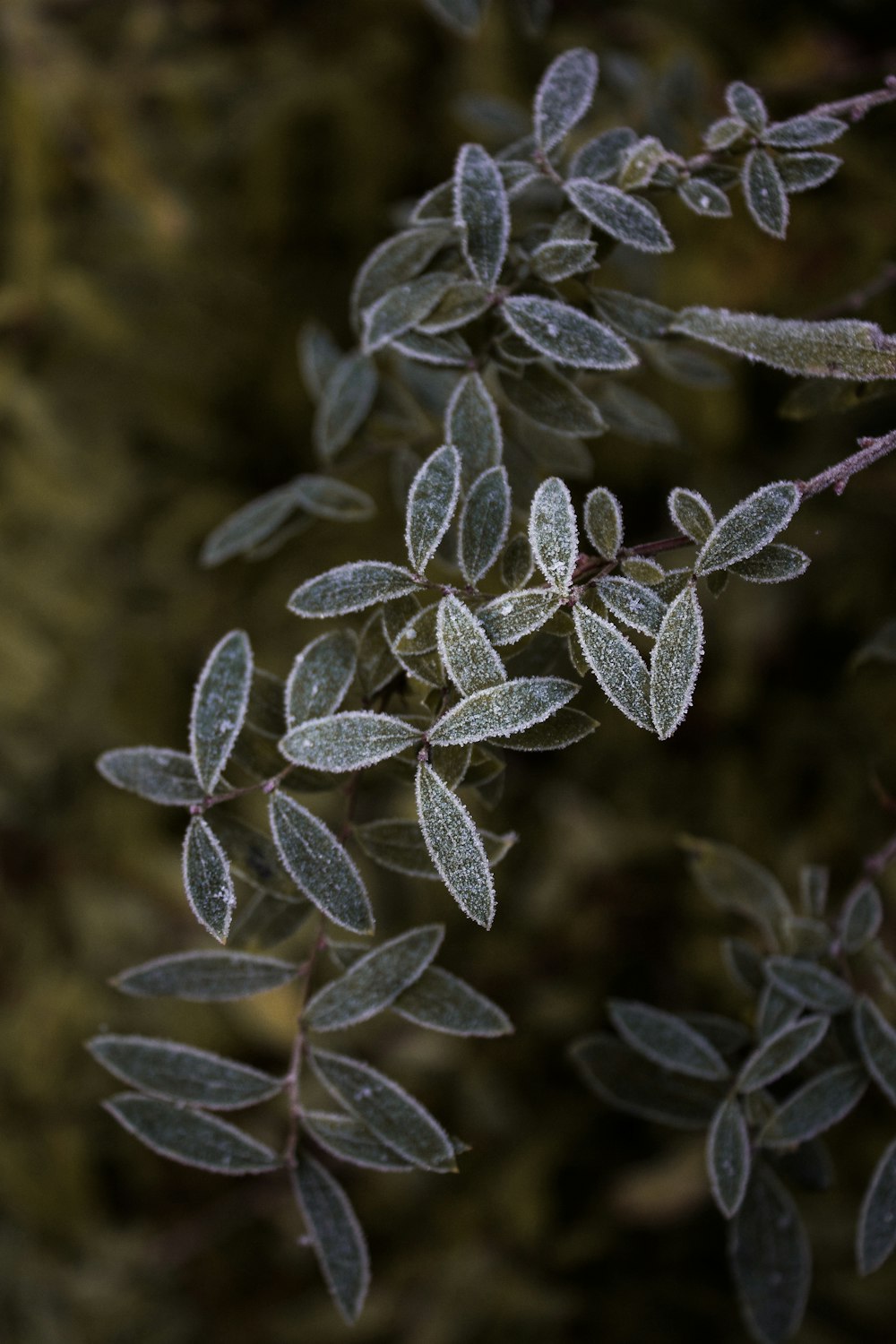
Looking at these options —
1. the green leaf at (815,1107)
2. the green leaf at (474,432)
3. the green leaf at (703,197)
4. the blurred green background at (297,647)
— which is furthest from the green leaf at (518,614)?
the blurred green background at (297,647)

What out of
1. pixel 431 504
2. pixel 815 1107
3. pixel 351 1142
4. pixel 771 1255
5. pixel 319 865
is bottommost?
pixel 771 1255

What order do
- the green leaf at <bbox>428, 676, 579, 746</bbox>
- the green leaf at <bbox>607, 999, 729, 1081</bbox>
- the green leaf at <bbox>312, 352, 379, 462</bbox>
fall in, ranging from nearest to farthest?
the green leaf at <bbox>428, 676, 579, 746</bbox> < the green leaf at <bbox>607, 999, 729, 1081</bbox> < the green leaf at <bbox>312, 352, 379, 462</bbox>

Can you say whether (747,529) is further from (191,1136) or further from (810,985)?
(191,1136)

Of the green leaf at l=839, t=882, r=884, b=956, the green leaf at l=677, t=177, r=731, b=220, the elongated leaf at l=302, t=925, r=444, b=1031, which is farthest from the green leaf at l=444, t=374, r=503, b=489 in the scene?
the green leaf at l=839, t=882, r=884, b=956

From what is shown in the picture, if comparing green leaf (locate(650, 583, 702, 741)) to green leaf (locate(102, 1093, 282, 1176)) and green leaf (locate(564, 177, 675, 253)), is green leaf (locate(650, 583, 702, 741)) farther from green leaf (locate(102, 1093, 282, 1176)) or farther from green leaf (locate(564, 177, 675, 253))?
green leaf (locate(102, 1093, 282, 1176))

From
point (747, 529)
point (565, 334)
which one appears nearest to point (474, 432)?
point (565, 334)

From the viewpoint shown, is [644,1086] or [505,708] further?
[644,1086]
